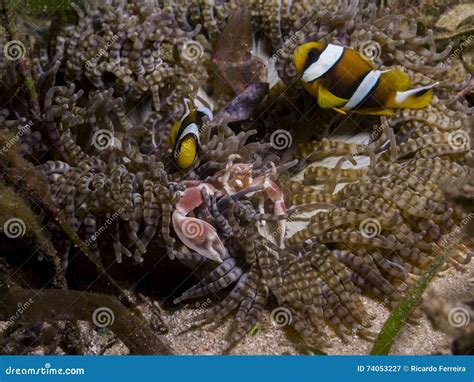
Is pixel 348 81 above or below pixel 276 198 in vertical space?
above

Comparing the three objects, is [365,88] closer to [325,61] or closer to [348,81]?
[348,81]

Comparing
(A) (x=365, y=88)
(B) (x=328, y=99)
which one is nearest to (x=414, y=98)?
(A) (x=365, y=88)

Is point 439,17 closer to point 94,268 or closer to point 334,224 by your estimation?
point 334,224

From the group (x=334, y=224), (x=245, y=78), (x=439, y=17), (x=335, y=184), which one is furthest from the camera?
(x=439, y=17)

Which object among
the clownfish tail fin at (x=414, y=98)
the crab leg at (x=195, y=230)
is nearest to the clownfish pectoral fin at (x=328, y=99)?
the clownfish tail fin at (x=414, y=98)

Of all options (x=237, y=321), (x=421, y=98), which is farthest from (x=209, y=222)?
(x=421, y=98)

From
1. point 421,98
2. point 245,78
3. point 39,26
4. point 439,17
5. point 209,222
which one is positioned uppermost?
point 39,26
